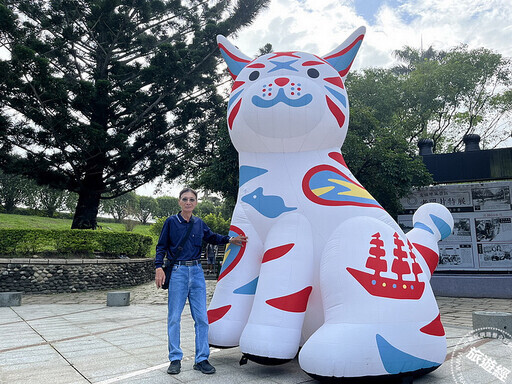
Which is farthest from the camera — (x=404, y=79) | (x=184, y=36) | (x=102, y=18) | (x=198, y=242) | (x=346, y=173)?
(x=404, y=79)

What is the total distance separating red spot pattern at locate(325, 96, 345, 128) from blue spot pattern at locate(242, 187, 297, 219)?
97 centimetres

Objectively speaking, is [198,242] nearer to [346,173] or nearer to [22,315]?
[346,173]

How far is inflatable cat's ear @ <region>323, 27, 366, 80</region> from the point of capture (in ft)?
13.4

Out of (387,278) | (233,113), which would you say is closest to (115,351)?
(233,113)

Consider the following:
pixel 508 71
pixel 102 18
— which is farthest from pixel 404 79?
pixel 102 18

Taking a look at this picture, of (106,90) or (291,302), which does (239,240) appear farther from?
(106,90)

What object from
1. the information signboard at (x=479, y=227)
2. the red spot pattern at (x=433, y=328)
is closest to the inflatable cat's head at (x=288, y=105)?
the red spot pattern at (x=433, y=328)

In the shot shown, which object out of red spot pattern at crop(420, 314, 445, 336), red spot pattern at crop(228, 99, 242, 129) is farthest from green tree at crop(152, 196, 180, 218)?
red spot pattern at crop(420, 314, 445, 336)

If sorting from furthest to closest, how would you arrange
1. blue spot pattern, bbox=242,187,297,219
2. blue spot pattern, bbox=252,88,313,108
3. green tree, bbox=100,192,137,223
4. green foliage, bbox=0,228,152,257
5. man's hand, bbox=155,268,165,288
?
green tree, bbox=100,192,137,223 < green foliage, bbox=0,228,152,257 < blue spot pattern, bbox=252,88,313,108 < blue spot pattern, bbox=242,187,297,219 < man's hand, bbox=155,268,165,288

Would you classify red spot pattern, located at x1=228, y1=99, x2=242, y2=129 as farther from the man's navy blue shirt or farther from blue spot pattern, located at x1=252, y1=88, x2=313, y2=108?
the man's navy blue shirt

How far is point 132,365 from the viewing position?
3.40m

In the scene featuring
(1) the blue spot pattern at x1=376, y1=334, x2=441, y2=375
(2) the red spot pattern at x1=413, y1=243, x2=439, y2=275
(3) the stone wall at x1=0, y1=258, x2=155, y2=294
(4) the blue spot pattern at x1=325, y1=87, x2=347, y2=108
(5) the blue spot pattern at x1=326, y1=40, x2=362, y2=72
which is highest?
(5) the blue spot pattern at x1=326, y1=40, x2=362, y2=72

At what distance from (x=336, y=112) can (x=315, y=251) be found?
1.36 metres

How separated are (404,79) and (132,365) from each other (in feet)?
67.0
